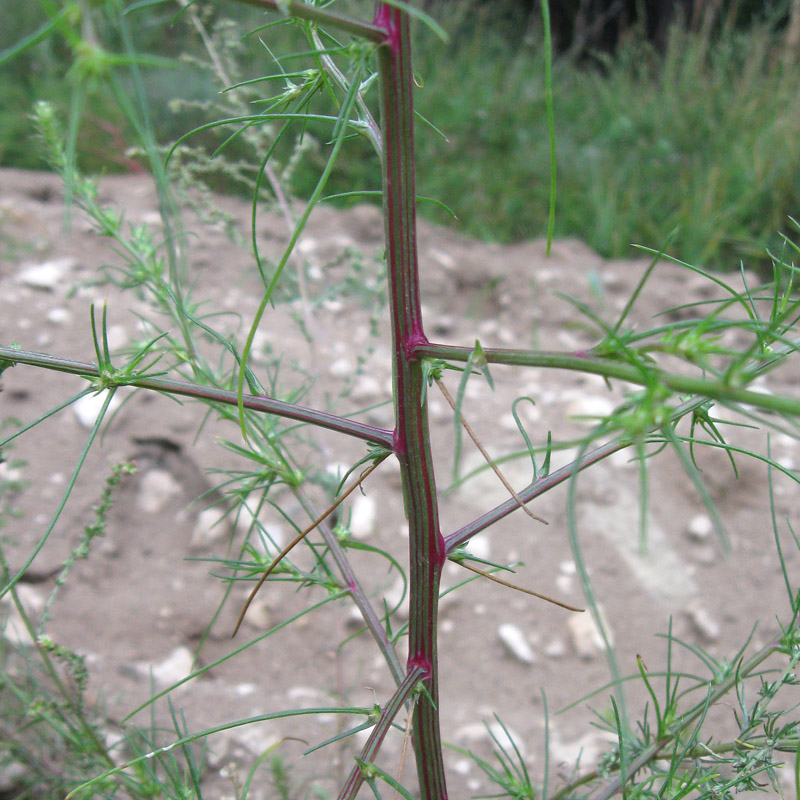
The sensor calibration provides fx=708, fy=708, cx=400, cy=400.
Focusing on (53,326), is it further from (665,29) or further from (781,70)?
(665,29)

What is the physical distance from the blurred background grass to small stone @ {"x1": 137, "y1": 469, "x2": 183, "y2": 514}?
1.08 m

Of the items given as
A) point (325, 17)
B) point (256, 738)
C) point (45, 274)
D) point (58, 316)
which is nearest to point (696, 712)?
point (325, 17)

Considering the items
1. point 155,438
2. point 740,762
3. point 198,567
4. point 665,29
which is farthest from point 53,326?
point 665,29

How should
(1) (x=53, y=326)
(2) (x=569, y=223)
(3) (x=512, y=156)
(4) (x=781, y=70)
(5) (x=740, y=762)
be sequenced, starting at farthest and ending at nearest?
(4) (x=781, y=70) < (3) (x=512, y=156) < (2) (x=569, y=223) < (1) (x=53, y=326) < (5) (x=740, y=762)

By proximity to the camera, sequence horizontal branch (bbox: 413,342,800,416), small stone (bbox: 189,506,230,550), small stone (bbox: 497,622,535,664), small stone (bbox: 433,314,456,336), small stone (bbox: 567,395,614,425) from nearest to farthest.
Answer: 1. horizontal branch (bbox: 413,342,800,416)
2. small stone (bbox: 497,622,535,664)
3. small stone (bbox: 189,506,230,550)
4. small stone (bbox: 567,395,614,425)
5. small stone (bbox: 433,314,456,336)

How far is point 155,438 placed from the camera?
148 cm

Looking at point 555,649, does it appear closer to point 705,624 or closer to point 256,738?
point 705,624

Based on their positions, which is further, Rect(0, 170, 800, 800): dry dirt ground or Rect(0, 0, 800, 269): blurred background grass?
Rect(0, 0, 800, 269): blurred background grass

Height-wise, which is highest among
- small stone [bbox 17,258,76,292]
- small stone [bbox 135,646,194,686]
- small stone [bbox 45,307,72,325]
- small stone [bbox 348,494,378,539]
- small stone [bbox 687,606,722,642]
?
small stone [bbox 17,258,76,292]

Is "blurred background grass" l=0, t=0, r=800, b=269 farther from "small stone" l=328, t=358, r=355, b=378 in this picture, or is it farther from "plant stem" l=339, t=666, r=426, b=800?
"plant stem" l=339, t=666, r=426, b=800

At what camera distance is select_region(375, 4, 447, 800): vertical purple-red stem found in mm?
355

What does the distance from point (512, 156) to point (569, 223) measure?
46 centimetres

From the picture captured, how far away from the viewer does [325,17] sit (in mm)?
299

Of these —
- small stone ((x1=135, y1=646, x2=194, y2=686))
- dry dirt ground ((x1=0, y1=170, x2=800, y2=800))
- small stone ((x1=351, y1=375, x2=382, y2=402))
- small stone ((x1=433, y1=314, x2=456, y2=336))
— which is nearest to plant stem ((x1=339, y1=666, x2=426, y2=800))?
dry dirt ground ((x1=0, y1=170, x2=800, y2=800))
